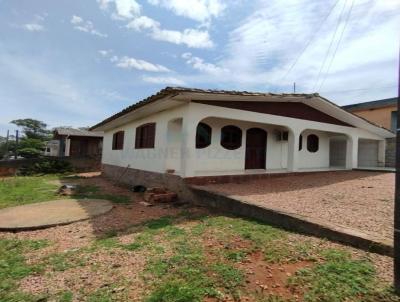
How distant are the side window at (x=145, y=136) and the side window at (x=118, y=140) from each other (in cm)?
281

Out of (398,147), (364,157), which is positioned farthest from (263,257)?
(364,157)

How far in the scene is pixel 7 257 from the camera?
4.39 meters

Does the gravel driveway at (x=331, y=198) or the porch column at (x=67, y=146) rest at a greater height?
the porch column at (x=67, y=146)

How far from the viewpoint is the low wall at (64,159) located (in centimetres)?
1833

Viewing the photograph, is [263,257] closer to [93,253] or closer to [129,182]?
[93,253]

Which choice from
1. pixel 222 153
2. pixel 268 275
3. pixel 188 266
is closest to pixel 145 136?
pixel 222 153

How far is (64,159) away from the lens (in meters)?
20.7

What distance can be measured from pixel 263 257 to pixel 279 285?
662mm

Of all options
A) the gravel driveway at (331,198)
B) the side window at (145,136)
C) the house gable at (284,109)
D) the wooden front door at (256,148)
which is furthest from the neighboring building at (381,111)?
the side window at (145,136)

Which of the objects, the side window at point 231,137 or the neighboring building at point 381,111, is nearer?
the side window at point 231,137

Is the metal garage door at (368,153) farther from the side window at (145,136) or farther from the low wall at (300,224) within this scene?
the low wall at (300,224)

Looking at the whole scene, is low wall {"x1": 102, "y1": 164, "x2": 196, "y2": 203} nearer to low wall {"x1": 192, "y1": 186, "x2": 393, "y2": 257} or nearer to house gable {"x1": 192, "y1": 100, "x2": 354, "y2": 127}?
low wall {"x1": 192, "y1": 186, "x2": 393, "y2": 257}

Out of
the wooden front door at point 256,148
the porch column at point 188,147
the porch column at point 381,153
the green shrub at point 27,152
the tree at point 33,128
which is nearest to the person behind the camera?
the porch column at point 188,147

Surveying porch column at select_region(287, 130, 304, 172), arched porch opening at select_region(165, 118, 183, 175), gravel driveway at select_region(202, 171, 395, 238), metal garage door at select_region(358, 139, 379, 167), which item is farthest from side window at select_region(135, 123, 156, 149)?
metal garage door at select_region(358, 139, 379, 167)
